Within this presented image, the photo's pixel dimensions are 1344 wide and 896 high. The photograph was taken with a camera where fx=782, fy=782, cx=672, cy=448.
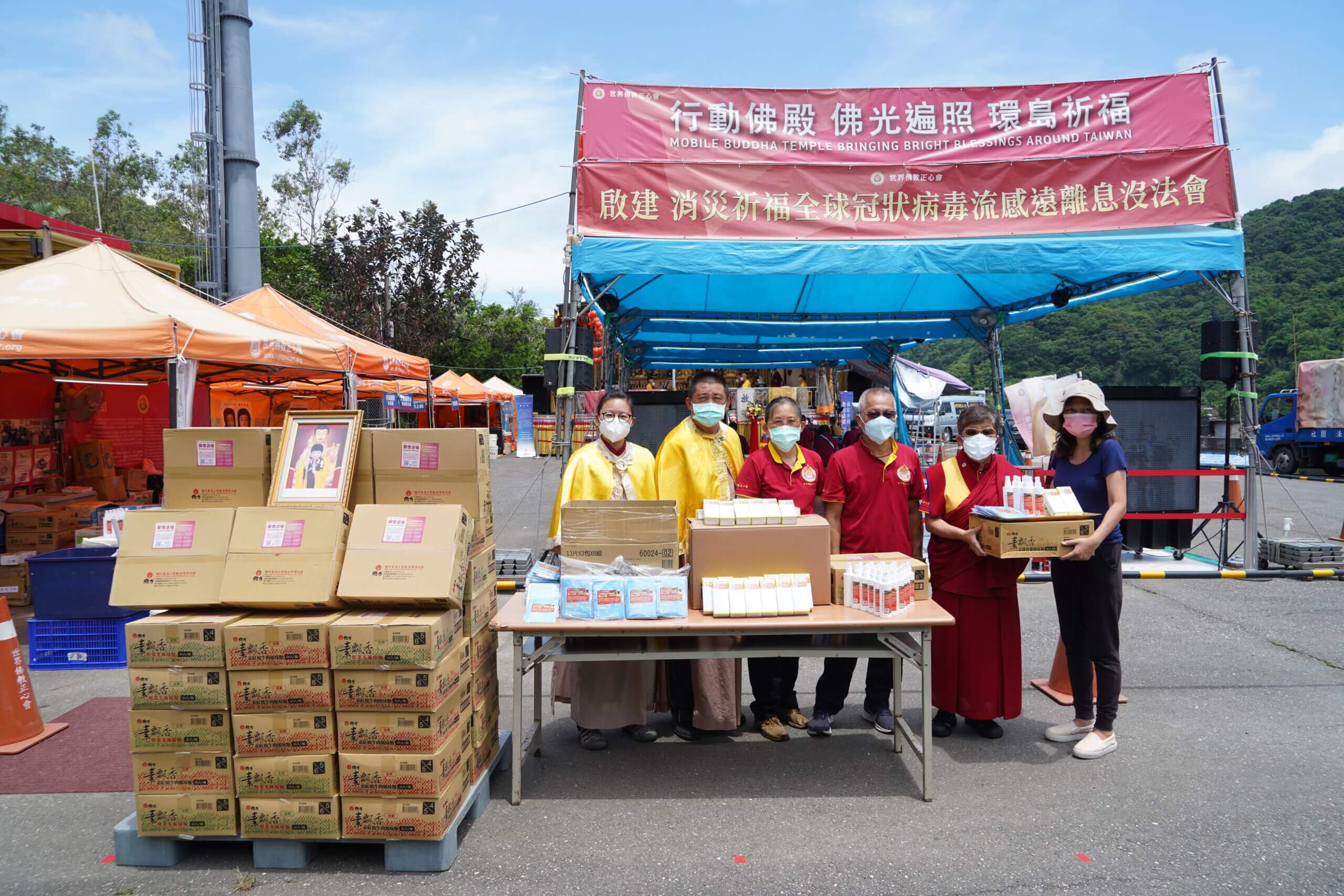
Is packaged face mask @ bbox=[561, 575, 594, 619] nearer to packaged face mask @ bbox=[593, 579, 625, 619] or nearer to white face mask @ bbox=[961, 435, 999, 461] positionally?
packaged face mask @ bbox=[593, 579, 625, 619]

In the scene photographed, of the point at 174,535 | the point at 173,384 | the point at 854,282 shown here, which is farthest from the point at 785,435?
the point at 854,282

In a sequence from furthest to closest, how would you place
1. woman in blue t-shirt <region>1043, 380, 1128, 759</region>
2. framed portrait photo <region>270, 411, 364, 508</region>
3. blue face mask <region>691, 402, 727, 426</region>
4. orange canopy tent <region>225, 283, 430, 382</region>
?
orange canopy tent <region>225, 283, 430, 382</region> → blue face mask <region>691, 402, 727, 426</region> → woman in blue t-shirt <region>1043, 380, 1128, 759</region> → framed portrait photo <region>270, 411, 364, 508</region>

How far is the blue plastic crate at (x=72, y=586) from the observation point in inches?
217

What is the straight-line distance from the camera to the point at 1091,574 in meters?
3.97

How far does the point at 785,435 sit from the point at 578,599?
4.80 ft

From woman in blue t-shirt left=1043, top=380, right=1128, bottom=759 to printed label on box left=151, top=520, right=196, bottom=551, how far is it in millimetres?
3996

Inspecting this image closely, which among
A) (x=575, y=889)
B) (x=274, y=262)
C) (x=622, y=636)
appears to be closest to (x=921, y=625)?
(x=622, y=636)

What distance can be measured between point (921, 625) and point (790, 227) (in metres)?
4.57

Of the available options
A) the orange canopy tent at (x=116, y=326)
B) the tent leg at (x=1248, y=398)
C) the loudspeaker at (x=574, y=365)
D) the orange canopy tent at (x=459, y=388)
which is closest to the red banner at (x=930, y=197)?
the tent leg at (x=1248, y=398)

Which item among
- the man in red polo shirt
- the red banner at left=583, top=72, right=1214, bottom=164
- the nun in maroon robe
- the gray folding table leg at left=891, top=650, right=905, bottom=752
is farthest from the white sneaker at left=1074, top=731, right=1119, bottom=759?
the red banner at left=583, top=72, right=1214, bottom=164

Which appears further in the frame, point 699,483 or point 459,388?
point 459,388

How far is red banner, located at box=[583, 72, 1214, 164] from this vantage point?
7.28 metres

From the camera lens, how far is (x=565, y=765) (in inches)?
157

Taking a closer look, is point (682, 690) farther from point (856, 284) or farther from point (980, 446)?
point (856, 284)
